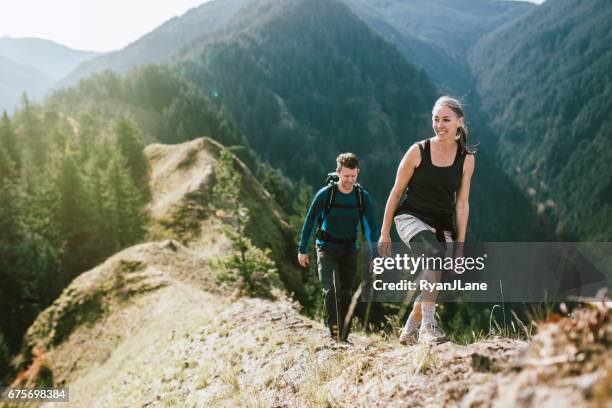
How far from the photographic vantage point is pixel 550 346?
2236 millimetres

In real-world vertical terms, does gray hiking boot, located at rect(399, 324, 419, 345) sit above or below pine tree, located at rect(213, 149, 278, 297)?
above

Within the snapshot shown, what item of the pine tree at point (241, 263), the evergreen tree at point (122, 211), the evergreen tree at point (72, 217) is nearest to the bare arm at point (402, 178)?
the pine tree at point (241, 263)

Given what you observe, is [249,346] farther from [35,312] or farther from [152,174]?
[152,174]

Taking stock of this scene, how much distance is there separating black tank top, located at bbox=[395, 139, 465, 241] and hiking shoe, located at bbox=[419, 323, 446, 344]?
1.01m

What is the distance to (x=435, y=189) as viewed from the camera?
4.68 m

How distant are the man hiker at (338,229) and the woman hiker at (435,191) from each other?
128 cm

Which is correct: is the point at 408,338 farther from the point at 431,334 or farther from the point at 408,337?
the point at 431,334

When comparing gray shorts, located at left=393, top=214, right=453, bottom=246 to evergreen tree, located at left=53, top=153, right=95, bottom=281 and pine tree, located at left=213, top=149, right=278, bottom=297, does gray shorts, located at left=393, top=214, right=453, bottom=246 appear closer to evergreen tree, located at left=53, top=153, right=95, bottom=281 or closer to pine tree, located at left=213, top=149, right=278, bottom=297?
pine tree, located at left=213, top=149, right=278, bottom=297

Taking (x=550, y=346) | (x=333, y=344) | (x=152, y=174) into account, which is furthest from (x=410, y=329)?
(x=152, y=174)

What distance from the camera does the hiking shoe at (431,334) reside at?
14.2ft

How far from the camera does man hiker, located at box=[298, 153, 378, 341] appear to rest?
6031 millimetres

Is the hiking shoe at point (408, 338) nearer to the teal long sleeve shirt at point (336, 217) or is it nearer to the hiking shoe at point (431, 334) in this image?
the hiking shoe at point (431, 334)

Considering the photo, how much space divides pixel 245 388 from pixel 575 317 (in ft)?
13.8

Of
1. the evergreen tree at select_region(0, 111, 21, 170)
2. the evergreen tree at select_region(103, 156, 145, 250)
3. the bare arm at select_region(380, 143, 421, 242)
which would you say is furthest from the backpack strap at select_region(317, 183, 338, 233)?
the evergreen tree at select_region(0, 111, 21, 170)
